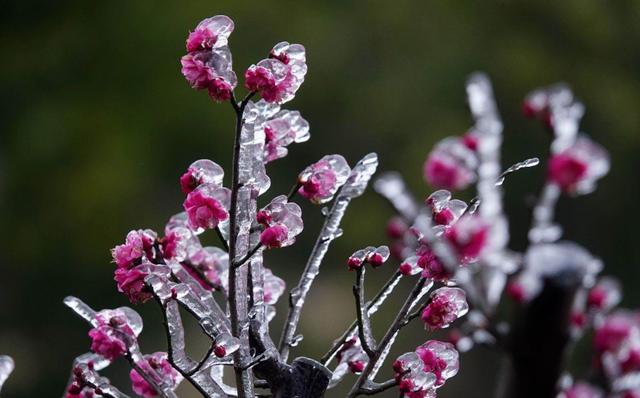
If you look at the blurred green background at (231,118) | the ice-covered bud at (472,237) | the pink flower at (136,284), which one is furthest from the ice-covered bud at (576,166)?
the blurred green background at (231,118)

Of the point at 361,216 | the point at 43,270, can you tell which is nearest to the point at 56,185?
the point at 43,270

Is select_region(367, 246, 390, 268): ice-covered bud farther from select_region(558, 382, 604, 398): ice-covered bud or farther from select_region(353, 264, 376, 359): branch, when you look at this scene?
select_region(558, 382, 604, 398): ice-covered bud

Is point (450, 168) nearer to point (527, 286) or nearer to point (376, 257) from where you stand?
point (376, 257)

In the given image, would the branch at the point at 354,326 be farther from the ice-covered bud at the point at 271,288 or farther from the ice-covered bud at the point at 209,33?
the ice-covered bud at the point at 209,33

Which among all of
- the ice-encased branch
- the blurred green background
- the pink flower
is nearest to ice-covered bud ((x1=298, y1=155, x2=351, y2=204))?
the ice-encased branch

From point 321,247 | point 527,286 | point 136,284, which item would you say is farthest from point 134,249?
point 527,286

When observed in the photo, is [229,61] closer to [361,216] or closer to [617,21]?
[361,216]

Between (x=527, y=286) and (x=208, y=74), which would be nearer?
(x=527, y=286)
